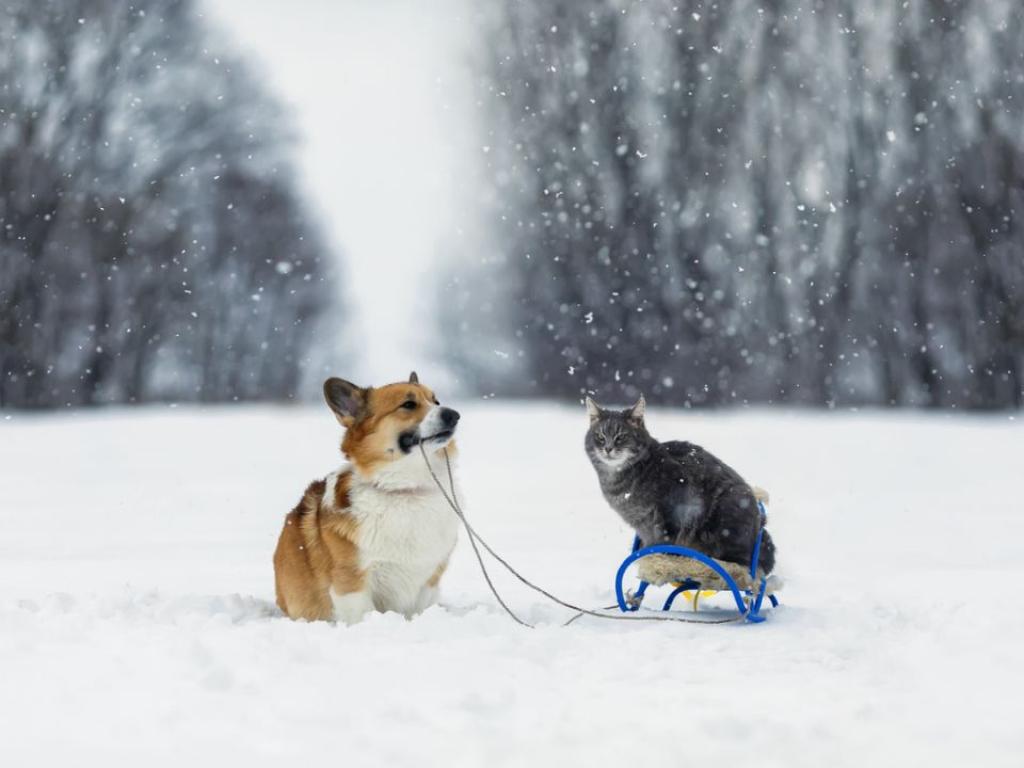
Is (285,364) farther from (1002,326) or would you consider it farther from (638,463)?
(638,463)

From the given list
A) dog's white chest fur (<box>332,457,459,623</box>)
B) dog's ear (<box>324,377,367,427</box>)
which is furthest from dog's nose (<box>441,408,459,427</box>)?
dog's ear (<box>324,377,367,427</box>)

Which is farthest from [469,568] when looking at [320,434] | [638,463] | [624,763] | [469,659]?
[320,434]

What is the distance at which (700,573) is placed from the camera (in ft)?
19.0

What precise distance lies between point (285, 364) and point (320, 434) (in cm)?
2390

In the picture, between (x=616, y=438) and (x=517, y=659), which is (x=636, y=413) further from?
(x=517, y=659)

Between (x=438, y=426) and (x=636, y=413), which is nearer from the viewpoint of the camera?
(x=438, y=426)

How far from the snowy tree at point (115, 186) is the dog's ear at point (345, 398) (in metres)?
18.0

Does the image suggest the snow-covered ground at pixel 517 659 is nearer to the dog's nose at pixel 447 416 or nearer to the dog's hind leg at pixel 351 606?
the dog's hind leg at pixel 351 606

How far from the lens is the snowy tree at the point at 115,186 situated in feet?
69.9

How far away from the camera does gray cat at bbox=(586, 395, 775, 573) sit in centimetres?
605

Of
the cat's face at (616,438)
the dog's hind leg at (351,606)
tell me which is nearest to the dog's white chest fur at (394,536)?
the dog's hind leg at (351,606)

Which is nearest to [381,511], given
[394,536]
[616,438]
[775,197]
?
[394,536]

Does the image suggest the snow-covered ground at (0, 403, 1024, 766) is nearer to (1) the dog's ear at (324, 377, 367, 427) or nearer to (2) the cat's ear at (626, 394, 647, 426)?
(1) the dog's ear at (324, 377, 367, 427)

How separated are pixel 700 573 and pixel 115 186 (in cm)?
2010
